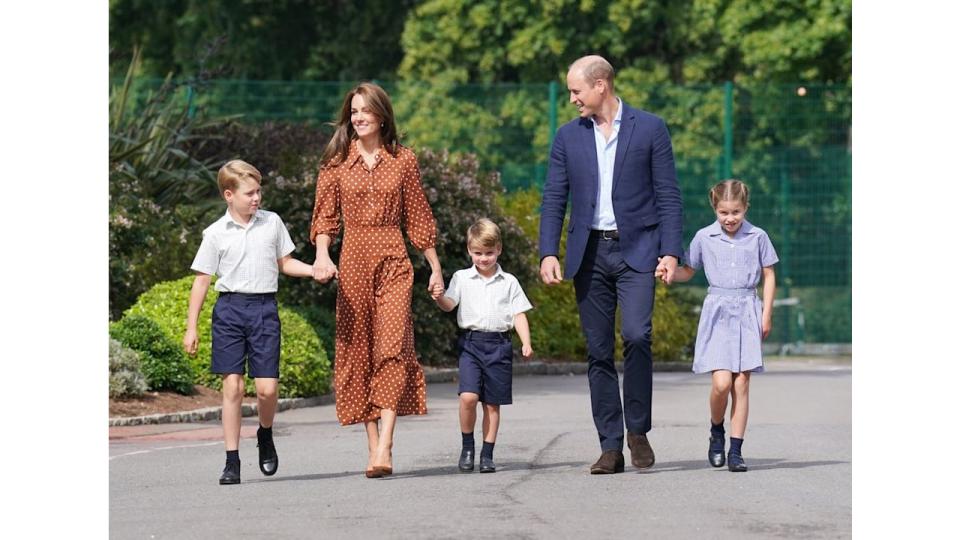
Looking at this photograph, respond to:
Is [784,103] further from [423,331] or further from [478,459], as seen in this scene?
[478,459]

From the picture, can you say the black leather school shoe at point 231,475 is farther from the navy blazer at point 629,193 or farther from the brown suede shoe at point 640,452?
the brown suede shoe at point 640,452

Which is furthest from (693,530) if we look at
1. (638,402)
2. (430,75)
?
(430,75)

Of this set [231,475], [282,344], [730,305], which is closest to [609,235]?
[730,305]

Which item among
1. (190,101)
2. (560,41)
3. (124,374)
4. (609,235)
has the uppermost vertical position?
(560,41)

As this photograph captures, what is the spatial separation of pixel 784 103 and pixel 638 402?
15.2 m

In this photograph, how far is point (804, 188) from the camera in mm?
25031

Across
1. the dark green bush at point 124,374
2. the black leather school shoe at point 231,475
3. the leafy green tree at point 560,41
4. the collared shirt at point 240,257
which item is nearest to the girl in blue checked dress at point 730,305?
the collared shirt at point 240,257

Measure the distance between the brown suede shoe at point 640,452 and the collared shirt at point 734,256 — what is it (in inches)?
37.6

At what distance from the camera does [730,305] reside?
10.7m

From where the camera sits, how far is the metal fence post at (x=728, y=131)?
970 inches

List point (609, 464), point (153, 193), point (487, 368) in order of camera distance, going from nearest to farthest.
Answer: point (609, 464) < point (487, 368) < point (153, 193)

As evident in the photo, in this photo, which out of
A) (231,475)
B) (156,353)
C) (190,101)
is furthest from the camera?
(190,101)

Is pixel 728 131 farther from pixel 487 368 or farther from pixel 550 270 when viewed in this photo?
pixel 550 270

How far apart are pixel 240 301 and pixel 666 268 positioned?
213 cm
